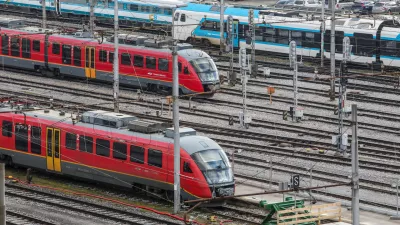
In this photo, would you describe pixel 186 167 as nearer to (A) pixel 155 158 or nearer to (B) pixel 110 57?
(A) pixel 155 158

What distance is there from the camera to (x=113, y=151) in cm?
4725

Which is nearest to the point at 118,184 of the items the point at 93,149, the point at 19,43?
the point at 93,149

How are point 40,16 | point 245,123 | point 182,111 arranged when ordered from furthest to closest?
1. point 40,16
2. point 182,111
3. point 245,123

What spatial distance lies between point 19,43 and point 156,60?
10.8m

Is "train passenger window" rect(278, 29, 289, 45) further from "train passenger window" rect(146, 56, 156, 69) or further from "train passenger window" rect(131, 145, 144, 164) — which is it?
"train passenger window" rect(131, 145, 144, 164)

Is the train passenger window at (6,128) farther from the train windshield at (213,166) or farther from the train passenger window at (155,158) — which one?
the train windshield at (213,166)

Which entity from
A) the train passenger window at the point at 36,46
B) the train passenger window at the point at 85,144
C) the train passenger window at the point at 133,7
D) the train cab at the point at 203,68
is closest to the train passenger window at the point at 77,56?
the train passenger window at the point at 36,46

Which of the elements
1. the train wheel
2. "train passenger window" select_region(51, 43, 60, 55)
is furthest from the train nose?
the train wheel

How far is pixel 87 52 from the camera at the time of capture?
68.0 metres

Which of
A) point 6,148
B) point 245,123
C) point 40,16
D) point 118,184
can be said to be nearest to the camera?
point 118,184

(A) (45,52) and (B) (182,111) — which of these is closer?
(B) (182,111)

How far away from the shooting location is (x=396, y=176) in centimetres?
5022

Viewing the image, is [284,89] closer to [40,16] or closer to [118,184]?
[118,184]

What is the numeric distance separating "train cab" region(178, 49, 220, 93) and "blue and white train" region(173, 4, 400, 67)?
11365 millimetres
